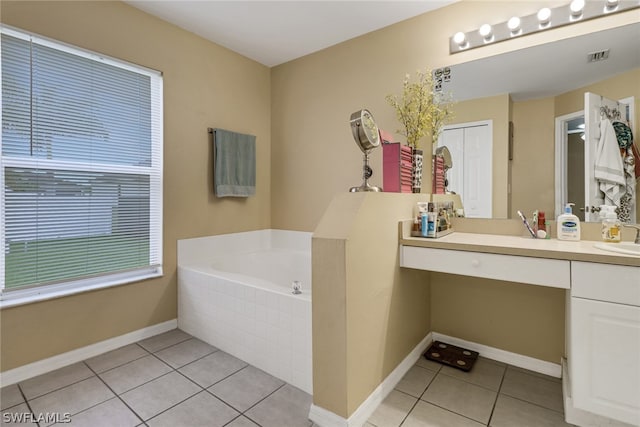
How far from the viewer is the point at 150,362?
2018 mm

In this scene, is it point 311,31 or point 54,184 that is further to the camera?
point 311,31

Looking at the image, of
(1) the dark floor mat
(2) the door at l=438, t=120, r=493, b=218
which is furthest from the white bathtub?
(2) the door at l=438, t=120, r=493, b=218

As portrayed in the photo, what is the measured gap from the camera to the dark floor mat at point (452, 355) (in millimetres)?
1955

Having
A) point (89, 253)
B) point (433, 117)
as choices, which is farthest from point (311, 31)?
point (89, 253)

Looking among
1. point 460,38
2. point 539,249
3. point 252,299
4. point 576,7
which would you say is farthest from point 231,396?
point 576,7

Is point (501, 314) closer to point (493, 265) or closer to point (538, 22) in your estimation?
point (493, 265)

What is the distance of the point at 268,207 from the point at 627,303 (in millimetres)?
2774

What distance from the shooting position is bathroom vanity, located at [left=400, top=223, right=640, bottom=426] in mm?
1200

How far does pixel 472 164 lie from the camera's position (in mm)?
2117

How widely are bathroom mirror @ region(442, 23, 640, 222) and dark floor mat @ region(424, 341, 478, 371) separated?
3.08ft

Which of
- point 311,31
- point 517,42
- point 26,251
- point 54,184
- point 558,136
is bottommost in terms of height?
point 26,251

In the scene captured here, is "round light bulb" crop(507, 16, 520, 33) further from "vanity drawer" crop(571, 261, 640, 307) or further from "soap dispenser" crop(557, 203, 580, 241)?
"vanity drawer" crop(571, 261, 640, 307)

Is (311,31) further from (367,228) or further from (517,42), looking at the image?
(367,228)

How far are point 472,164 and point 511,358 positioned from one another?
128 centimetres
